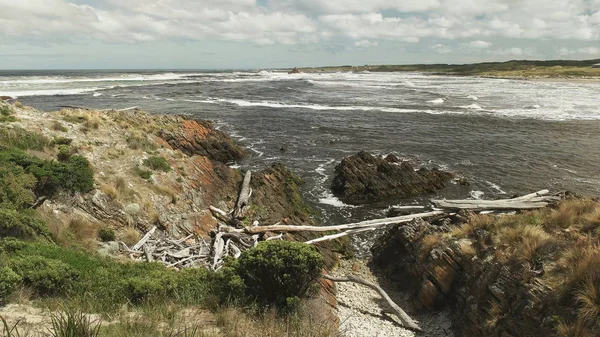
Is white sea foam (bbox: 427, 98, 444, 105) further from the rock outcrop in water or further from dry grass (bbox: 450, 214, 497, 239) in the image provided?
dry grass (bbox: 450, 214, 497, 239)

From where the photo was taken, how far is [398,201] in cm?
2005

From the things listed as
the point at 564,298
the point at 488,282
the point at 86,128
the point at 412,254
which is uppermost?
the point at 86,128

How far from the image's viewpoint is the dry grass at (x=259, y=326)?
5.98 meters

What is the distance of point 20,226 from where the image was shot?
835 centimetres

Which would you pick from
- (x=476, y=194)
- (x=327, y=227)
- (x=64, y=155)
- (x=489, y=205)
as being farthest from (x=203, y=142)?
(x=489, y=205)

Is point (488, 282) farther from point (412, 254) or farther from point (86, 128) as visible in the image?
point (86, 128)

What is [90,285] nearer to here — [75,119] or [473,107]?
[75,119]

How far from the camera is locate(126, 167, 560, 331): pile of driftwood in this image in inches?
410

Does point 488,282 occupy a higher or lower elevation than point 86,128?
lower

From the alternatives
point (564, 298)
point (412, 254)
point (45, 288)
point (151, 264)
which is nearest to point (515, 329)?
point (564, 298)

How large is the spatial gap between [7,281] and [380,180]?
18.0m

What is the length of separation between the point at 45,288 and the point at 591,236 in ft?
38.3

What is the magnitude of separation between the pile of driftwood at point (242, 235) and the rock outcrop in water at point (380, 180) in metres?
3.86

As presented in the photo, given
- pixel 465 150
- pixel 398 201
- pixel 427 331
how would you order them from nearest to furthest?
pixel 427 331 < pixel 398 201 < pixel 465 150
